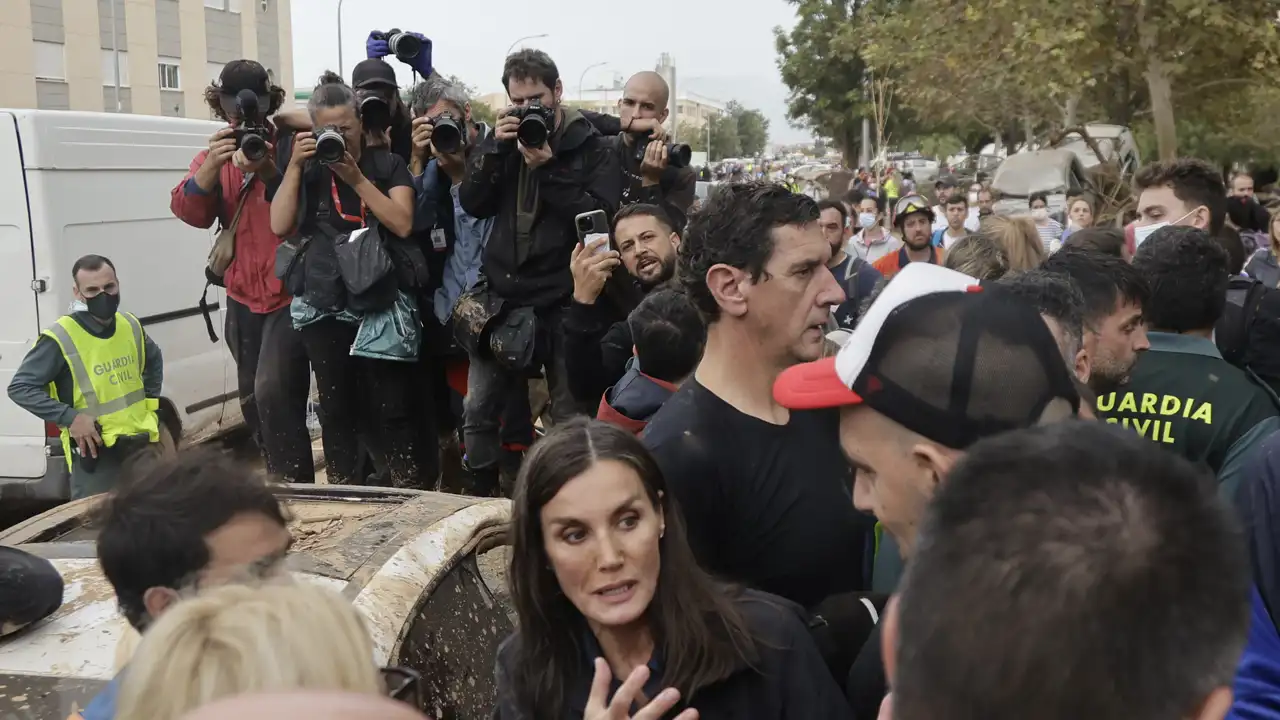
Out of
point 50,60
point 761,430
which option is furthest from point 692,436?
point 50,60

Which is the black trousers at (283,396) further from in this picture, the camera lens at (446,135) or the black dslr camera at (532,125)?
the black dslr camera at (532,125)

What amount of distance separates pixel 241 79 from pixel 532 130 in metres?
1.45

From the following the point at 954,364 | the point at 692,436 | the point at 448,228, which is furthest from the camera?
the point at 448,228

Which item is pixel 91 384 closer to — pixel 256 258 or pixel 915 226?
pixel 256 258

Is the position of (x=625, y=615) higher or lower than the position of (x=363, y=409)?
higher

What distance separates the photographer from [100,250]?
6359 millimetres

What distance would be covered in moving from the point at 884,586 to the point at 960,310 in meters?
0.83

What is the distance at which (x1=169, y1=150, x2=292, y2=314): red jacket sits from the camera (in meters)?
5.14

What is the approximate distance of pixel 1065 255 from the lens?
10.3ft

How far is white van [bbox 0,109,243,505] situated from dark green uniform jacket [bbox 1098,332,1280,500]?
5263mm

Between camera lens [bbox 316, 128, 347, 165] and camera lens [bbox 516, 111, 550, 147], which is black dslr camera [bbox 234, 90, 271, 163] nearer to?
camera lens [bbox 316, 128, 347, 165]

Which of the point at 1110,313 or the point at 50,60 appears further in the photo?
the point at 50,60

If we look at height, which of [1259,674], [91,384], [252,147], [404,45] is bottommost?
[91,384]

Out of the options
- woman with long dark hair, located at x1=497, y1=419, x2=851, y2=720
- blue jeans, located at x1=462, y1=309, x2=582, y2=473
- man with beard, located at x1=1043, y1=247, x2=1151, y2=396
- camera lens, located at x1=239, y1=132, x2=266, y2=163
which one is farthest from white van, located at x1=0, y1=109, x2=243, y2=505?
man with beard, located at x1=1043, y1=247, x2=1151, y2=396
